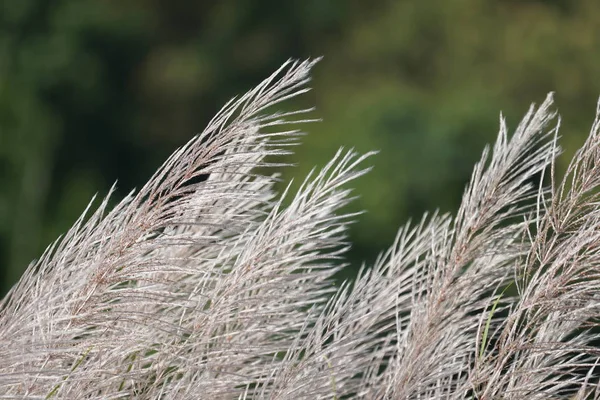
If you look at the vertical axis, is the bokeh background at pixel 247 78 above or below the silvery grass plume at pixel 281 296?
above

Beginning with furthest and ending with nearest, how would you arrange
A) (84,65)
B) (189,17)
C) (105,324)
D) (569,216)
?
(189,17) → (84,65) → (569,216) → (105,324)

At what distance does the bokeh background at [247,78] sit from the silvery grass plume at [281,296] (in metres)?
12.8

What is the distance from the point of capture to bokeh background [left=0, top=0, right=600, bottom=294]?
15773mm

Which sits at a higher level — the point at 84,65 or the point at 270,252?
the point at 84,65

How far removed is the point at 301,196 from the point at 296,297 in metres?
0.18

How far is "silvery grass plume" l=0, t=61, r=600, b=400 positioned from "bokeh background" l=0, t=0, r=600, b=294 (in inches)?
505

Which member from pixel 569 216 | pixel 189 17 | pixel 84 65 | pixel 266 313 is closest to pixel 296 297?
pixel 266 313

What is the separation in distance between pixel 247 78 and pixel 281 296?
16.9m

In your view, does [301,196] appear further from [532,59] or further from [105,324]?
[532,59]

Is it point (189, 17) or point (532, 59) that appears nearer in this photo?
point (532, 59)

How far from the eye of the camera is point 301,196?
67.9 inches

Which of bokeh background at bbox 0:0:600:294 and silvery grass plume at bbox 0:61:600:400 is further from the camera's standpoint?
bokeh background at bbox 0:0:600:294

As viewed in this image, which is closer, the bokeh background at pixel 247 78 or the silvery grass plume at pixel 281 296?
the silvery grass plume at pixel 281 296

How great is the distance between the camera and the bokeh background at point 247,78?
15.8 meters
